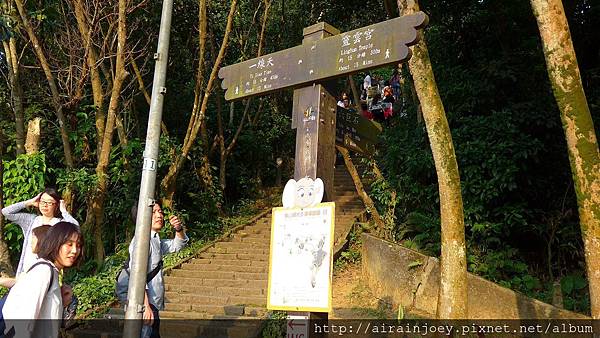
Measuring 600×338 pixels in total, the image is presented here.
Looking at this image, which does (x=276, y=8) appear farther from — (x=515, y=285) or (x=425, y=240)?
(x=515, y=285)

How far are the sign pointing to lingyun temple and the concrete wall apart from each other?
14.8ft

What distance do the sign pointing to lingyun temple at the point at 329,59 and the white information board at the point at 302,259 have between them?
1138 mm

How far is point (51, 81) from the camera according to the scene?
10047 mm

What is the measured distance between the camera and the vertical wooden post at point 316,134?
13.1ft

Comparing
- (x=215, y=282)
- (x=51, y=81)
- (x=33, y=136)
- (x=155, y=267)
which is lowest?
(x=215, y=282)

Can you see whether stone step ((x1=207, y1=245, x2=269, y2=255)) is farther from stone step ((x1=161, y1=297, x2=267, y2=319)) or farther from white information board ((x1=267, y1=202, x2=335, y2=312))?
white information board ((x1=267, y1=202, x2=335, y2=312))

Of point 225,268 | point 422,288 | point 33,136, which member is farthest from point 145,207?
point 33,136

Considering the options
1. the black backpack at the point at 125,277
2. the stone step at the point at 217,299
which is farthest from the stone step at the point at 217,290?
the black backpack at the point at 125,277

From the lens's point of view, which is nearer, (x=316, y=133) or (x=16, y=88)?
(x=316, y=133)

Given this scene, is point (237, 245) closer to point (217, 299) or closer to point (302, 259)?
point (217, 299)

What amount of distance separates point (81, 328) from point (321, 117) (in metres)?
6.15

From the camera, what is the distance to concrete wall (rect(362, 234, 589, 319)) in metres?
6.59

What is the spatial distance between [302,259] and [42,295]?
1738 millimetres

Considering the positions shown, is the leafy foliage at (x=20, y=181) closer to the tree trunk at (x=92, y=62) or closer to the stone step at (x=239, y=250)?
the tree trunk at (x=92, y=62)
